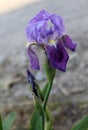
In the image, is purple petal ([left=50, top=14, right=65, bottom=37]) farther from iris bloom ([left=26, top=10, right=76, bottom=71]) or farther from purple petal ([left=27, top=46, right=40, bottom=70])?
purple petal ([left=27, top=46, right=40, bottom=70])

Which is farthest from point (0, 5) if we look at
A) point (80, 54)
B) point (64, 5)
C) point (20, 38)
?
point (80, 54)

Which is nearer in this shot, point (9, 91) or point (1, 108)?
point (1, 108)

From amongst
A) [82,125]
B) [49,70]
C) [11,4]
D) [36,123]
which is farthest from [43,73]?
[11,4]

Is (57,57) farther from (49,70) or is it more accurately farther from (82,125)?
(82,125)

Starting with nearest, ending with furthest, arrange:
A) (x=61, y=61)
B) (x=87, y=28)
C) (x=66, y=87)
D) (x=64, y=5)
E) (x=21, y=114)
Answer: (x=61, y=61) < (x=21, y=114) < (x=66, y=87) < (x=87, y=28) < (x=64, y=5)

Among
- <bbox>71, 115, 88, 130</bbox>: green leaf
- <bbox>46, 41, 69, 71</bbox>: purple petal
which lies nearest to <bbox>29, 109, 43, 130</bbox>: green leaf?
<bbox>71, 115, 88, 130</bbox>: green leaf

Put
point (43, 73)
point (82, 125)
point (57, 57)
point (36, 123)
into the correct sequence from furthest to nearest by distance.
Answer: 1. point (43, 73)
2. point (36, 123)
3. point (82, 125)
4. point (57, 57)

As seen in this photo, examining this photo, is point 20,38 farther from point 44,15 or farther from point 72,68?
point 44,15

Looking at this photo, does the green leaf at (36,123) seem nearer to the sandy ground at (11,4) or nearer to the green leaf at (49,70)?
the green leaf at (49,70)
